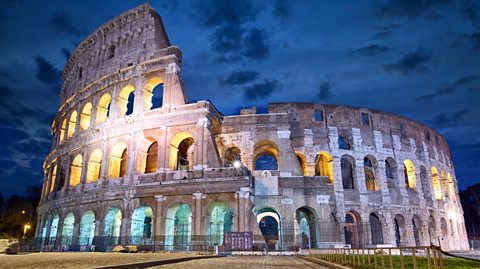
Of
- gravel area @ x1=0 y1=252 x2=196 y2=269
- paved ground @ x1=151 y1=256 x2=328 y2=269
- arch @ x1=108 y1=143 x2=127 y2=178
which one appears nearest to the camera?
gravel area @ x1=0 y1=252 x2=196 y2=269

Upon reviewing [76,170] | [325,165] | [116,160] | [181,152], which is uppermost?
[181,152]

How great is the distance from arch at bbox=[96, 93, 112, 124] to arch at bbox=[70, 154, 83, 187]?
143 inches

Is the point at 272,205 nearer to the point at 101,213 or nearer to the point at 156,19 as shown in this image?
the point at 101,213

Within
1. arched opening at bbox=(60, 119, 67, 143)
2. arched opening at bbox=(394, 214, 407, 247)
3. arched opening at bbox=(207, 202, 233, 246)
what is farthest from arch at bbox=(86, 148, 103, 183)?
arched opening at bbox=(394, 214, 407, 247)

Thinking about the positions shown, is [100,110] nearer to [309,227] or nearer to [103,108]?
[103,108]

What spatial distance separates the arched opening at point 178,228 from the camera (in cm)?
2027

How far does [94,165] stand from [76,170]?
9.14 feet

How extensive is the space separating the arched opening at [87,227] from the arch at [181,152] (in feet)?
25.2

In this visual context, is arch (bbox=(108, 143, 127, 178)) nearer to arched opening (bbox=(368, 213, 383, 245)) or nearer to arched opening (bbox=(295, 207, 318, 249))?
arched opening (bbox=(295, 207, 318, 249))

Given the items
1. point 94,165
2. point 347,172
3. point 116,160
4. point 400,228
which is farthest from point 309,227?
point 94,165

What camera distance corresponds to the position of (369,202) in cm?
2733

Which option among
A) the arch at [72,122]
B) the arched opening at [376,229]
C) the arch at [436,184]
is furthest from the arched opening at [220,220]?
the arch at [436,184]

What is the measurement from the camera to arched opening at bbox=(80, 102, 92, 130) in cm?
2984

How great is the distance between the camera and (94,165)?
27547 mm
